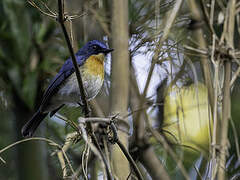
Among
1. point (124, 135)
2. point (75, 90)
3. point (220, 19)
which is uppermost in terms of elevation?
point (220, 19)

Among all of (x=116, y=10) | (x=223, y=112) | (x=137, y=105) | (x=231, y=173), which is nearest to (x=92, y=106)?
(x=137, y=105)

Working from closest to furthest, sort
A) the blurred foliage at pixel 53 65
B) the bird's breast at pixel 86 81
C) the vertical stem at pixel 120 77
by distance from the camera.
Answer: the vertical stem at pixel 120 77
the bird's breast at pixel 86 81
the blurred foliage at pixel 53 65

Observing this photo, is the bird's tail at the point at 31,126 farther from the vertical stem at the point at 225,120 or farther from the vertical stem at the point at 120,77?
the vertical stem at the point at 225,120

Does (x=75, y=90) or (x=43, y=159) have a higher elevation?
(x=75, y=90)

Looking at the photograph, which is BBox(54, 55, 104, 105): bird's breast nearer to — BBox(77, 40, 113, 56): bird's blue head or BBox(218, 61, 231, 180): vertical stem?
BBox(77, 40, 113, 56): bird's blue head

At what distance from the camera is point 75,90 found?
→ 435 centimetres

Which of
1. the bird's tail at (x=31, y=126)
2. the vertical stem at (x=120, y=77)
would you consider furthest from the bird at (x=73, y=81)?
the vertical stem at (x=120, y=77)

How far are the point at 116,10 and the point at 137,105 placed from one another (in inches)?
39.6

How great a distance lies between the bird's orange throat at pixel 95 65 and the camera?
428 centimetres

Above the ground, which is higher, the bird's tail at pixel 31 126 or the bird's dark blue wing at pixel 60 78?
the bird's dark blue wing at pixel 60 78

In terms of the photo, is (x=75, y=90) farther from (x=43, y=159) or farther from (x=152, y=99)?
(x=43, y=159)

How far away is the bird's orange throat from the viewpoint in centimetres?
428

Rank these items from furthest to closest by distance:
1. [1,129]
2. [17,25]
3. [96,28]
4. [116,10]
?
[1,129]
[17,25]
[96,28]
[116,10]

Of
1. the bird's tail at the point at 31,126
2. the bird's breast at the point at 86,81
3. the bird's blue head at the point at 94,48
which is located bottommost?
the bird's tail at the point at 31,126
